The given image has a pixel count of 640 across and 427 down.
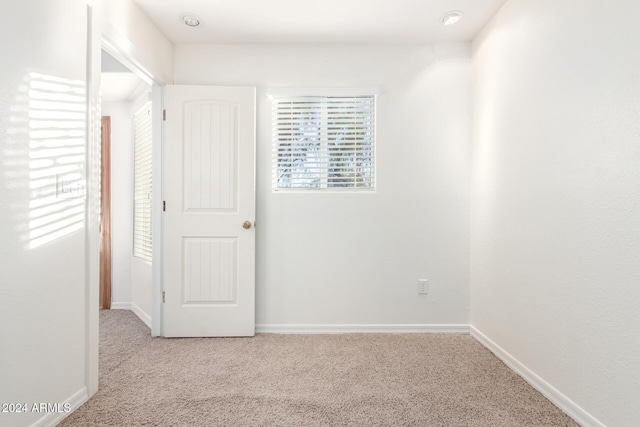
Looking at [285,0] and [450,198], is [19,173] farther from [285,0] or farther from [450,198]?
[450,198]

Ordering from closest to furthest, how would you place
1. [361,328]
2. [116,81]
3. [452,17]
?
1. [452,17]
2. [361,328]
3. [116,81]

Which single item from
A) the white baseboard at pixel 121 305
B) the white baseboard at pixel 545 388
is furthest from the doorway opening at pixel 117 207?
the white baseboard at pixel 545 388

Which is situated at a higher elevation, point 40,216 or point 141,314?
point 40,216

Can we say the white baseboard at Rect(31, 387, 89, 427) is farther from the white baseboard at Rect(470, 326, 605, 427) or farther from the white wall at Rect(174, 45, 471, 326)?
the white baseboard at Rect(470, 326, 605, 427)

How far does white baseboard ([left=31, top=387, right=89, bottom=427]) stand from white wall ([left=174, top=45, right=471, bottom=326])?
134 cm

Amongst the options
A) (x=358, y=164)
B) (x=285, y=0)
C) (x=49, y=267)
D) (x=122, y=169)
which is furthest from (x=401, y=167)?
(x=122, y=169)

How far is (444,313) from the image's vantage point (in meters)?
2.94

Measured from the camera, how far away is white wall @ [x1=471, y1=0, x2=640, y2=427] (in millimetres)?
1473

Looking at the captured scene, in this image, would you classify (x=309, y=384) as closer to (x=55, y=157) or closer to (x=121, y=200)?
(x=55, y=157)

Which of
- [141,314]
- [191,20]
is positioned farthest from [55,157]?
[141,314]

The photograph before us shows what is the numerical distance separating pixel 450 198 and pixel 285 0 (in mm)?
→ 1992

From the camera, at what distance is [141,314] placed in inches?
132

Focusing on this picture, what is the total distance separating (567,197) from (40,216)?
8.56 ft

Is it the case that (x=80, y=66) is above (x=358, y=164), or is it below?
above
